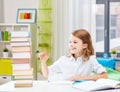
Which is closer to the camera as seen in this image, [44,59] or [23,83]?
[23,83]

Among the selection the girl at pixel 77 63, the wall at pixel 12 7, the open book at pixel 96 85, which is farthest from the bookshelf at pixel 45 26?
the open book at pixel 96 85

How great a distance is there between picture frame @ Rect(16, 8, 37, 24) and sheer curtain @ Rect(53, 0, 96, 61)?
418mm

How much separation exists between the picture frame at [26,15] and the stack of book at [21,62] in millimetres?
3020

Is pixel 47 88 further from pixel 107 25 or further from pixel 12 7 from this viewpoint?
pixel 12 7

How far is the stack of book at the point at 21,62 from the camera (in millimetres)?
1913

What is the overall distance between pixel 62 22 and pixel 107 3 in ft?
2.96

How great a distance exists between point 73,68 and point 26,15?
99.7 inches

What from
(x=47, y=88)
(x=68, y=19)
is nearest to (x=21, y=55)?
(x=47, y=88)

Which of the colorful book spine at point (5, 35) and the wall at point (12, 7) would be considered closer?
the colorful book spine at point (5, 35)

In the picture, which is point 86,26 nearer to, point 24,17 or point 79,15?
point 79,15

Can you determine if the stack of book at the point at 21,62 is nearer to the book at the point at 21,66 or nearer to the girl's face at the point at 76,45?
the book at the point at 21,66

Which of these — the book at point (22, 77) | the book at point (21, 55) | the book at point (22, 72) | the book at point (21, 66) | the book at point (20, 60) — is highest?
the book at point (21, 55)

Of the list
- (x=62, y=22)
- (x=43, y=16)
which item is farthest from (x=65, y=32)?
(x=43, y=16)

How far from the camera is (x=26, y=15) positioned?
16.3 ft
